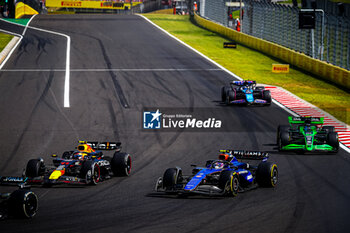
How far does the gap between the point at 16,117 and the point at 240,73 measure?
57.6 feet

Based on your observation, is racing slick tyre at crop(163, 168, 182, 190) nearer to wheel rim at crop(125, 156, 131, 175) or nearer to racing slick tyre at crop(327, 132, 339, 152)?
wheel rim at crop(125, 156, 131, 175)

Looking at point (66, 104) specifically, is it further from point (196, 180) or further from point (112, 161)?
point (196, 180)

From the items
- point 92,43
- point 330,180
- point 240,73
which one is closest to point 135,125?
point 330,180

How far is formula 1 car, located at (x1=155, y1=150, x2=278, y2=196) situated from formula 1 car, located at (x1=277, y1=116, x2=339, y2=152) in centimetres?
465

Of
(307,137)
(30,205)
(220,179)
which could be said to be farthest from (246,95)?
(30,205)

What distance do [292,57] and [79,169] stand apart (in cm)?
3123

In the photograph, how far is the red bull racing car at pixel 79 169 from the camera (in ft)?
56.0

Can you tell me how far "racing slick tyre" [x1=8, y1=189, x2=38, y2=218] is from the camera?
13727 mm

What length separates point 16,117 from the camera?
28.0m

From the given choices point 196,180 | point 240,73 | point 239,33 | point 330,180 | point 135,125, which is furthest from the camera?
point 239,33

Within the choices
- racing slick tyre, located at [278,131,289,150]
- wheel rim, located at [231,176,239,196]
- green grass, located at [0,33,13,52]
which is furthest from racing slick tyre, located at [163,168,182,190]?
green grass, located at [0,33,13,52]

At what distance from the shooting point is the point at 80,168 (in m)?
17.8

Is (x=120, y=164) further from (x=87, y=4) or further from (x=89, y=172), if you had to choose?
(x=87, y=4)

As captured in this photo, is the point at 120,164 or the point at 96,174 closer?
the point at 96,174
